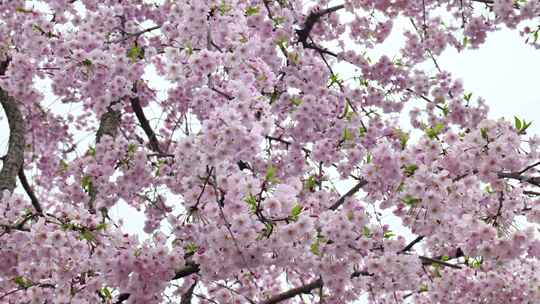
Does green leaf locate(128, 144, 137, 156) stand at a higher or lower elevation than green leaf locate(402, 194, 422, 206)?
higher

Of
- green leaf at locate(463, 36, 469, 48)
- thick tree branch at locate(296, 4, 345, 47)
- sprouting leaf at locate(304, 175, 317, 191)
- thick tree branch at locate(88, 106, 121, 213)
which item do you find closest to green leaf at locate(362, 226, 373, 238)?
sprouting leaf at locate(304, 175, 317, 191)

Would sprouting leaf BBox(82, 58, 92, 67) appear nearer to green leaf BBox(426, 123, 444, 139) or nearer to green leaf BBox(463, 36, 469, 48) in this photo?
green leaf BBox(426, 123, 444, 139)

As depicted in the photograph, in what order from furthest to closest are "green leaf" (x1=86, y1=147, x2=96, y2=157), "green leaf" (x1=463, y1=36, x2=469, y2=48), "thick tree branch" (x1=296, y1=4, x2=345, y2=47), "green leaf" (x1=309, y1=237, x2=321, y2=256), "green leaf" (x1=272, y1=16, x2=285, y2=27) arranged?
1. "green leaf" (x1=463, y1=36, x2=469, y2=48)
2. "thick tree branch" (x1=296, y1=4, x2=345, y2=47)
3. "green leaf" (x1=272, y1=16, x2=285, y2=27)
4. "green leaf" (x1=86, y1=147, x2=96, y2=157)
5. "green leaf" (x1=309, y1=237, x2=321, y2=256)

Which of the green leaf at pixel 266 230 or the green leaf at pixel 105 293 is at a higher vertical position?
the green leaf at pixel 105 293

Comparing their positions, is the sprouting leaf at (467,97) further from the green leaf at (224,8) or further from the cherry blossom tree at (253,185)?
the green leaf at (224,8)

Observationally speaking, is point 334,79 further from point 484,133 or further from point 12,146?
point 12,146

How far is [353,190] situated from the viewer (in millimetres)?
5836

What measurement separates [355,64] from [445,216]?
3.99m

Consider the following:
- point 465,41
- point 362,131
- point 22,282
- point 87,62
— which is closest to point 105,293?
point 22,282

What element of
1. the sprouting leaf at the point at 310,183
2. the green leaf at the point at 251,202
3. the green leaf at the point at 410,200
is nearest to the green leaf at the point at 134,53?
the sprouting leaf at the point at 310,183

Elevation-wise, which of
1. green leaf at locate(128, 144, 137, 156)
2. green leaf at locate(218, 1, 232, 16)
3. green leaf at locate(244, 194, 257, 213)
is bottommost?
green leaf at locate(244, 194, 257, 213)

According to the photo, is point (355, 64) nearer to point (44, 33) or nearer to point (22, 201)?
point (44, 33)

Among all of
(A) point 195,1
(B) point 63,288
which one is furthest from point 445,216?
(B) point 63,288

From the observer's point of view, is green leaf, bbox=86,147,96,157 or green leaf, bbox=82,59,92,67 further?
green leaf, bbox=86,147,96,157
